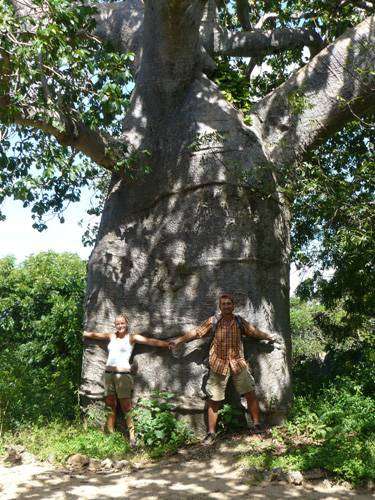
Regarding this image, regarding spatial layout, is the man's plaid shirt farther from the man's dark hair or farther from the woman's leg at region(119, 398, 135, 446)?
the woman's leg at region(119, 398, 135, 446)

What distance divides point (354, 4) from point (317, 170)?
167 inches

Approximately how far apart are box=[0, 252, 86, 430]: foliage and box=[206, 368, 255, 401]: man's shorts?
179cm

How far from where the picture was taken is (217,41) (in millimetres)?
8828

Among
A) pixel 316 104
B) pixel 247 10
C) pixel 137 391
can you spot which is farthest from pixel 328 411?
pixel 247 10

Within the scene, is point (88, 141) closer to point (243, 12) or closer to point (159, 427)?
point (159, 427)

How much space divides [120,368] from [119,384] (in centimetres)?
18

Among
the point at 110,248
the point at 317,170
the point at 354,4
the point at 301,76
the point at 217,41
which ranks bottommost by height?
the point at 110,248

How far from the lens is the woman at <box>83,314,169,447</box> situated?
673 cm

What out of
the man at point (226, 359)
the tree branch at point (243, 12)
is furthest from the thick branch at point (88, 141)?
the tree branch at point (243, 12)

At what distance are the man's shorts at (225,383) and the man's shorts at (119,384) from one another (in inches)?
36.4

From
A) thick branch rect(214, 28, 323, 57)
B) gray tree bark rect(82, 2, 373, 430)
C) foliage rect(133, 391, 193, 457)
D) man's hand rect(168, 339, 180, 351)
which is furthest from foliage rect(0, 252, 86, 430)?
thick branch rect(214, 28, 323, 57)

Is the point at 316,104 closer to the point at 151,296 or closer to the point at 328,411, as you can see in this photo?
the point at 151,296

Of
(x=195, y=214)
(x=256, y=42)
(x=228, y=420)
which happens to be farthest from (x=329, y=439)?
(x=256, y=42)

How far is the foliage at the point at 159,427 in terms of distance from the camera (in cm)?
625
